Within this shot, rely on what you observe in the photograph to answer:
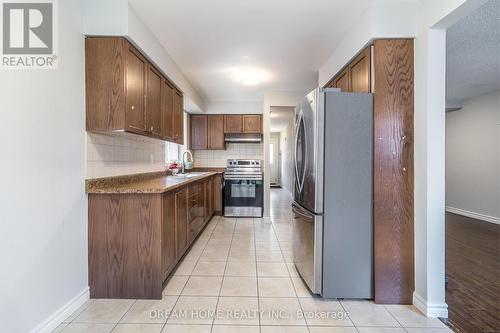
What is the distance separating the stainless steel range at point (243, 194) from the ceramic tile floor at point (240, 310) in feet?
7.19

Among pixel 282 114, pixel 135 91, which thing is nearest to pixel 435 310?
pixel 135 91

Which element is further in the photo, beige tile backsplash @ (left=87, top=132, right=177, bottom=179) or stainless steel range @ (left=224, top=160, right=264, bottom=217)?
stainless steel range @ (left=224, top=160, right=264, bottom=217)

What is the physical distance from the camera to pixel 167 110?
3.16m

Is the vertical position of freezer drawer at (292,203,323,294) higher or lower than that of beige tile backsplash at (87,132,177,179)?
lower

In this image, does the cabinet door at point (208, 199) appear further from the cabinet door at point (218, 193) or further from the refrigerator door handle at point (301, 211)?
the refrigerator door handle at point (301, 211)

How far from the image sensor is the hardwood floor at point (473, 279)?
1.79 m

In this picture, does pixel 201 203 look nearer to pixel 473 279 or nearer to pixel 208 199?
pixel 208 199

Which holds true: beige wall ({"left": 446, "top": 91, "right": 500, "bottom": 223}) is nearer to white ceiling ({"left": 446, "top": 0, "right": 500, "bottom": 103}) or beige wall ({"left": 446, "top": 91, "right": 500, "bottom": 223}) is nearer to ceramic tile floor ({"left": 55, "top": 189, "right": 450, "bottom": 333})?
white ceiling ({"left": 446, "top": 0, "right": 500, "bottom": 103})

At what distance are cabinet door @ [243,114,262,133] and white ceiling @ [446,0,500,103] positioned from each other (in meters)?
3.20

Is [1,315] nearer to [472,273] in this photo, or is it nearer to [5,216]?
[5,216]

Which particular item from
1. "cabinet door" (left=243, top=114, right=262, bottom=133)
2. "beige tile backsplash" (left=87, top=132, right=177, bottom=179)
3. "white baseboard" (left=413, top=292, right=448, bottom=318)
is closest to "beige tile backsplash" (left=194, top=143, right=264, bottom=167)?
"cabinet door" (left=243, top=114, right=262, bottom=133)

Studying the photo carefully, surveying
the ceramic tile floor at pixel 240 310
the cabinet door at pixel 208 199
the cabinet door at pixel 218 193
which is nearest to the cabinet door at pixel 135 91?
the ceramic tile floor at pixel 240 310

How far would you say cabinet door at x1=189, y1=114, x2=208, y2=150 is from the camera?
5.30 m

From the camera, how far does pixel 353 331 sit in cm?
166
